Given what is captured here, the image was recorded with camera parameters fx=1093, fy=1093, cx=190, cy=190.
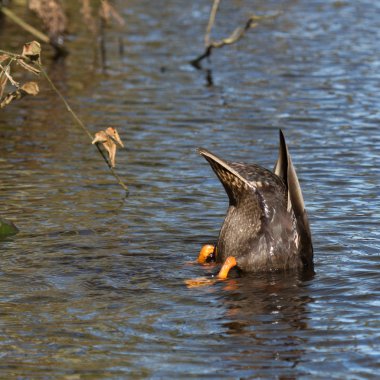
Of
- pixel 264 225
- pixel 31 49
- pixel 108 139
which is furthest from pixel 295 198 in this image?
pixel 31 49

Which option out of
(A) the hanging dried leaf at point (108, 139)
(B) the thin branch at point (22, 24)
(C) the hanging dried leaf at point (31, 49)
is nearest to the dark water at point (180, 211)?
(B) the thin branch at point (22, 24)

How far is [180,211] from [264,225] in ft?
5.82

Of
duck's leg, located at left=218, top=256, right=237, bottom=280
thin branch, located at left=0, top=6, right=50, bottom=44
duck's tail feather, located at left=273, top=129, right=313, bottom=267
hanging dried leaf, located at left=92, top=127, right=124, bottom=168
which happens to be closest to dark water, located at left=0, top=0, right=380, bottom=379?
duck's leg, located at left=218, top=256, right=237, bottom=280

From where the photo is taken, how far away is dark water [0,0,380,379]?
19.5 feet

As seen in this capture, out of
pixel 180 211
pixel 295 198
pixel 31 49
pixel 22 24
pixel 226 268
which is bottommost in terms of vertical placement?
pixel 226 268

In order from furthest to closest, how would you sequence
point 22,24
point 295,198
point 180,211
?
point 22,24 < point 180,211 < point 295,198

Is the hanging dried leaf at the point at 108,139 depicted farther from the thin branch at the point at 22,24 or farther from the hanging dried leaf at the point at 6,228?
the thin branch at the point at 22,24

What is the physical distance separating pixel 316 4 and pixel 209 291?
550 inches

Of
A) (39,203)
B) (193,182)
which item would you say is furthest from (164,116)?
(39,203)

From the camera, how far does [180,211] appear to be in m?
8.93

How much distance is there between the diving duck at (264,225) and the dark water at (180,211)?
0.13m

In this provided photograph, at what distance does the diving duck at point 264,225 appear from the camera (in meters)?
7.17

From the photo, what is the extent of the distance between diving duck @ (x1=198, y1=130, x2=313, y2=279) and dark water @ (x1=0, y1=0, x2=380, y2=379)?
5.2 inches

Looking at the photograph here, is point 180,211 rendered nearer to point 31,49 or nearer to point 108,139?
point 108,139
